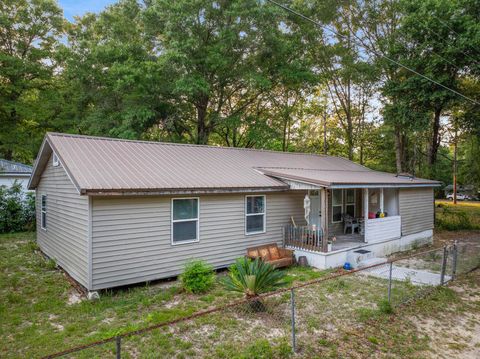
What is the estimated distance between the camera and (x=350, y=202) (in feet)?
48.2

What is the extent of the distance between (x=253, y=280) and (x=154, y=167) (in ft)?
16.2

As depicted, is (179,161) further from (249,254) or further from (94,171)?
(249,254)

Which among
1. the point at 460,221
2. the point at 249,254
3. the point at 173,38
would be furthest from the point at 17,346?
the point at 460,221

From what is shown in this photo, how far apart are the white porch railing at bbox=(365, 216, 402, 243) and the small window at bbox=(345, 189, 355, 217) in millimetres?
2024

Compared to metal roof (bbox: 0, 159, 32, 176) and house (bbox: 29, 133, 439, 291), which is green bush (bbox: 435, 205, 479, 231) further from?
metal roof (bbox: 0, 159, 32, 176)

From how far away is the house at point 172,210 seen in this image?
25.6ft

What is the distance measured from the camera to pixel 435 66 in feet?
56.1

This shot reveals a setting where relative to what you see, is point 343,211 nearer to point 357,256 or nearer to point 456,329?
point 357,256

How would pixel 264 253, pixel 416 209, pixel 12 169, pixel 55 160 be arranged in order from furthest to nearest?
pixel 12 169, pixel 416 209, pixel 264 253, pixel 55 160

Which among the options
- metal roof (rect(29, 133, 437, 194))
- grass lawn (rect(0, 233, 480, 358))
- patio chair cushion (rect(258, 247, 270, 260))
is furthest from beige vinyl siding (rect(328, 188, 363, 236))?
grass lawn (rect(0, 233, 480, 358))

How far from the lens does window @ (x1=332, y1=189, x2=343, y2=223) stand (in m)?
13.8

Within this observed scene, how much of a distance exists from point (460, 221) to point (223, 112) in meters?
17.0

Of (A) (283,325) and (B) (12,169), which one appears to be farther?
(B) (12,169)

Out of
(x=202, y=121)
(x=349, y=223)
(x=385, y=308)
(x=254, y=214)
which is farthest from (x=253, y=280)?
(x=202, y=121)
